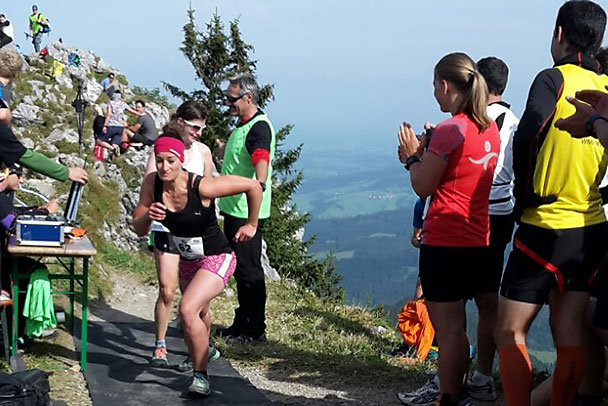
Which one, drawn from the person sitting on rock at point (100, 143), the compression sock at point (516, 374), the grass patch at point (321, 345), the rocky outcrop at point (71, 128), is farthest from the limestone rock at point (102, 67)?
the compression sock at point (516, 374)

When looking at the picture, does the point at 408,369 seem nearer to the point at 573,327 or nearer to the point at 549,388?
the point at 549,388

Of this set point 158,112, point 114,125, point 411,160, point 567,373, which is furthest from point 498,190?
point 158,112

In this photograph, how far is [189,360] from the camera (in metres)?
6.61

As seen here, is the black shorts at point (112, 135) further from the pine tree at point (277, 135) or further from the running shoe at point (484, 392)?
the running shoe at point (484, 392)

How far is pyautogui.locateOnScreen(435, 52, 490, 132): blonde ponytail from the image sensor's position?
4460 mm

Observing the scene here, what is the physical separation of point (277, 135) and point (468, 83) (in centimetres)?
2467

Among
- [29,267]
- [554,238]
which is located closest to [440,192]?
[554,238]

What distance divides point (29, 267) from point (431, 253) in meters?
3.59

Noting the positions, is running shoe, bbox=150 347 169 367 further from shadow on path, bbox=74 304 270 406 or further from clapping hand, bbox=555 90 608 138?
clapping hand, bbox=555 90 608 138

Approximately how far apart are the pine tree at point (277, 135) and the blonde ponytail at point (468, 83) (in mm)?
17002

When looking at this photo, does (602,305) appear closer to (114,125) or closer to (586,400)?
(586,400)

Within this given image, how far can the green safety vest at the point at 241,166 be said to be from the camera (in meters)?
7.02

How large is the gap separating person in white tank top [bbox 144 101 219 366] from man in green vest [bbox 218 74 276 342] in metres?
0.32

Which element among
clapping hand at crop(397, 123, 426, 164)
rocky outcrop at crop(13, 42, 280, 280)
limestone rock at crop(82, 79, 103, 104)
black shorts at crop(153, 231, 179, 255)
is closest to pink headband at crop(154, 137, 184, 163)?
black shorts at crop(153, 231, 179, 255)
